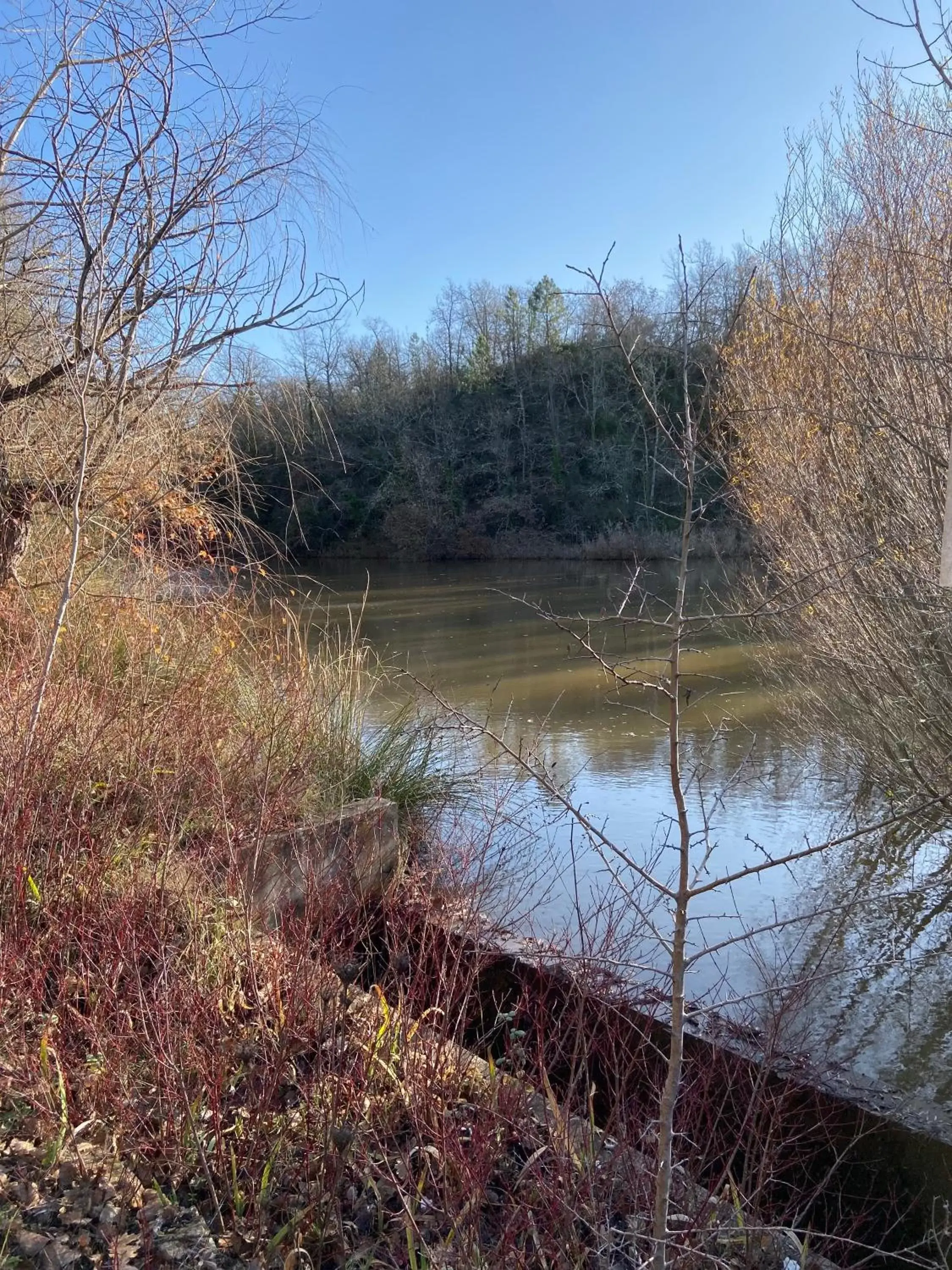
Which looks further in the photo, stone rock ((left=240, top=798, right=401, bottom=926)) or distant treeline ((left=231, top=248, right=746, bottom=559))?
distant treeline ((left=231, top=248, right=746, bottom=559))

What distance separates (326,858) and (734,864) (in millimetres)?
2425

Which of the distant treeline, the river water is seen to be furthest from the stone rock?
the distant treeline

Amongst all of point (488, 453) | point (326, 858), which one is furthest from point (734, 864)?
point (488, 453)

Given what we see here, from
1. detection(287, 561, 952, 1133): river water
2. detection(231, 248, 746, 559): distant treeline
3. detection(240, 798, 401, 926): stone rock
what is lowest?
detection(287, 561, 952, 1133): river water

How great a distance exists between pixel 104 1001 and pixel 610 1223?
54.7 inches

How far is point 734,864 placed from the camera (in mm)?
5180

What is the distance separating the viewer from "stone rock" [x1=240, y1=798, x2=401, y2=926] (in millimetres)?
3447

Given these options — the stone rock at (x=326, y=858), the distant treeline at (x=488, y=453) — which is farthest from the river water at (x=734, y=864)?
the distant treeline at (x=488, y=453)

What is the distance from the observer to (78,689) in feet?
12.9

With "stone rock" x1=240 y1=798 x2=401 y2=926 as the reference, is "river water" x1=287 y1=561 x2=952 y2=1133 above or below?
below

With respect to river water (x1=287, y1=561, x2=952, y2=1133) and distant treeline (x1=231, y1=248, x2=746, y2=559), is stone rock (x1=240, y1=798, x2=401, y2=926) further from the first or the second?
distant treeline (x1=231, y1=248, x2=746, y2=559)

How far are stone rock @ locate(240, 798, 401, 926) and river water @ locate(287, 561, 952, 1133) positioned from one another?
0.48 m

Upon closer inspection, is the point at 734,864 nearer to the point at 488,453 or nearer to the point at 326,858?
the point at 326,858

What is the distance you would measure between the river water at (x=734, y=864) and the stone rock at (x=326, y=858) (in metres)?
0.48
